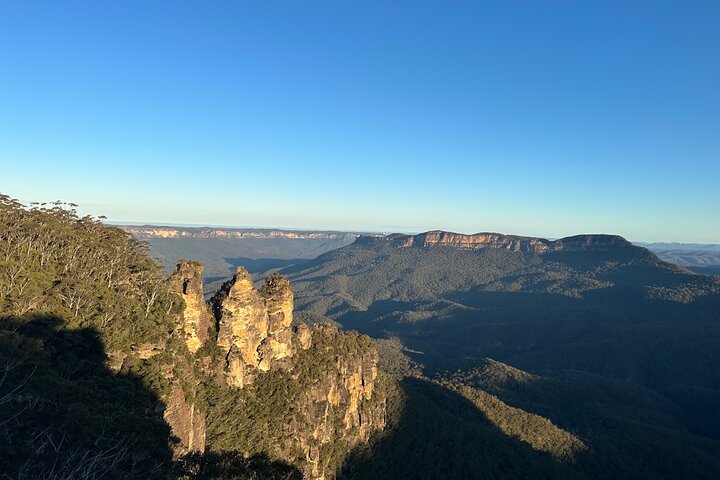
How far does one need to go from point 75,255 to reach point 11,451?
155ft

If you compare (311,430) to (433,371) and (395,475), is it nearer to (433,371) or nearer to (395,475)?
(395,475)

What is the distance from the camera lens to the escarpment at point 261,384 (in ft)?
155

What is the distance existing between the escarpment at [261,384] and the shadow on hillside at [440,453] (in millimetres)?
4333

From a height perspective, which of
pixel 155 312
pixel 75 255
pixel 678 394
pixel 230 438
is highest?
pixel 75 255

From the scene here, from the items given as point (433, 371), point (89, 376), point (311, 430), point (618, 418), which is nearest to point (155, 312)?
point (89, 376)

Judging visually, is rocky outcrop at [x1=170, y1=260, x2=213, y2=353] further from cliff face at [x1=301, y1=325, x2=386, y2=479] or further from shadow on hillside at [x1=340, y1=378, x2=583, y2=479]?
shadow on hillside at [x1=340, y1=378, x2=583, y2=479]

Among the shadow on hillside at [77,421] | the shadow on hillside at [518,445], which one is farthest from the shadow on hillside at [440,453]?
the shadow on hillside at [77,421]

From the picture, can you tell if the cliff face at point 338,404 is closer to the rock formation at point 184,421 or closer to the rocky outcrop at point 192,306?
the rock formation at point 184,421

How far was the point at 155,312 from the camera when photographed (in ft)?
165

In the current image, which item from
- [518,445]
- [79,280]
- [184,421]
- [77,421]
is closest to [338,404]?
[184,421]

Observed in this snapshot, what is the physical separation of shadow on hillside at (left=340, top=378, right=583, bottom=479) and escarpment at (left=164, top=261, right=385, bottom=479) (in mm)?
4333

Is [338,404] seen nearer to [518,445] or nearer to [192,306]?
[192,306]

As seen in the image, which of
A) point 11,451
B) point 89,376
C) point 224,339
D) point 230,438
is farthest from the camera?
point 224,339

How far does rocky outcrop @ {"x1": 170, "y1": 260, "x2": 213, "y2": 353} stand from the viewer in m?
52.0
